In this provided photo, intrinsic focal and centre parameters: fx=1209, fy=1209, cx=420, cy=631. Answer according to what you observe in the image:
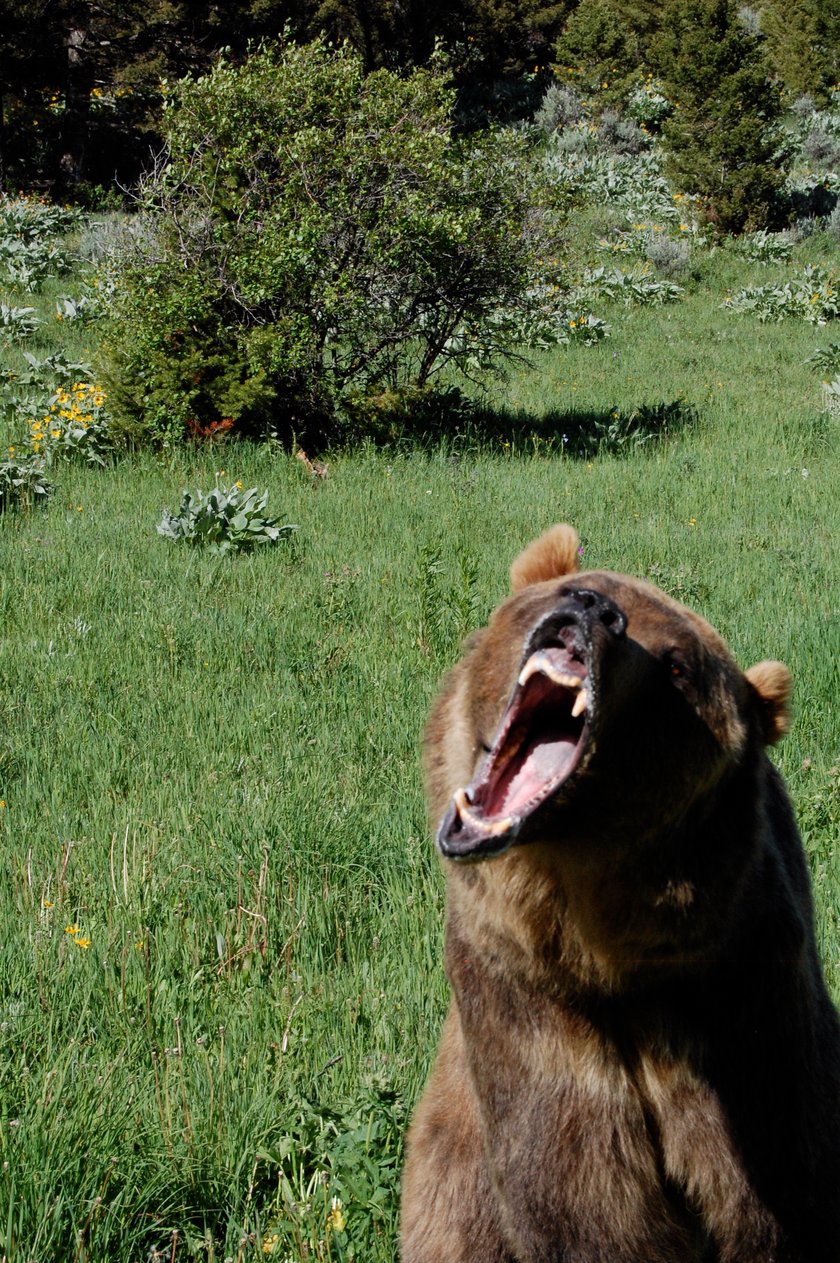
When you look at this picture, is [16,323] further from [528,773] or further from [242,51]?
[242,51]

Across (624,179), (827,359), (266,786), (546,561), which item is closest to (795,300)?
(827,359)

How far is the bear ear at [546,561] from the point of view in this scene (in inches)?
94.8

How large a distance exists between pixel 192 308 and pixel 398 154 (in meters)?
2.39

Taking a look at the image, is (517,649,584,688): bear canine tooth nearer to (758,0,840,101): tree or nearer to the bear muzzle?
the bear muzzle

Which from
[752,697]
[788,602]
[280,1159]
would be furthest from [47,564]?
[752,697]

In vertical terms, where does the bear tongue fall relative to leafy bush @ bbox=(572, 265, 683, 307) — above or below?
above

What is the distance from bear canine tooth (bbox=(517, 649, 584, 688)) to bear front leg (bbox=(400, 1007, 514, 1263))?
2.92 ft

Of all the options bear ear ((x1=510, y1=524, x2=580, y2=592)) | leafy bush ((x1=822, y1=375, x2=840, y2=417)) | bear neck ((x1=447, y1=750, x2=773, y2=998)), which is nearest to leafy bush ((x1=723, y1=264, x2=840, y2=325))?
leafy bush ((x1=822, y1=375, x2=840, y2=417))

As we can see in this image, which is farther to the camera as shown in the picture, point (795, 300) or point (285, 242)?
point (795, 300)

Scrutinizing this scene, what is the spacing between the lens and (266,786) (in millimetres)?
4695

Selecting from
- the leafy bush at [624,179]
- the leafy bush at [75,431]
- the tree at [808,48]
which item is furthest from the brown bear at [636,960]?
the tree at [808,48]

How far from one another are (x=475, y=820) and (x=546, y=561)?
2.38 feet

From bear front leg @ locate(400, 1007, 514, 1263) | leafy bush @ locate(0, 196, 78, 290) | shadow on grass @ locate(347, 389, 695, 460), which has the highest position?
bear front leg @ locate(400, 1007, 514, 1263)

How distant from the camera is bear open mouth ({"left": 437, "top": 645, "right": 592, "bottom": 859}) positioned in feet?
5.96
